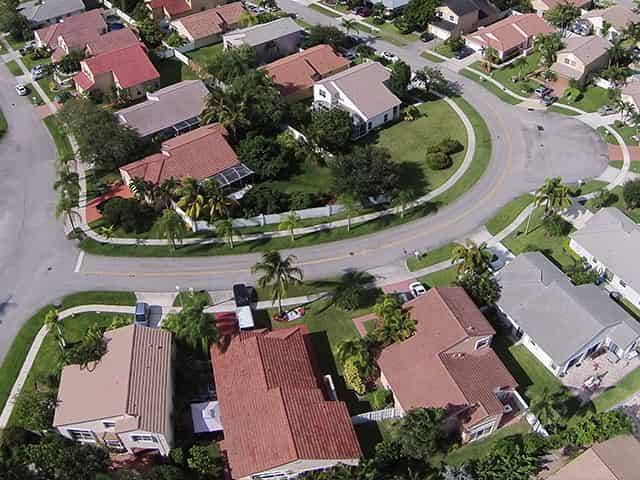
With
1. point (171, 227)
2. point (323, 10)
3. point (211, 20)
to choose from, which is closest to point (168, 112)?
point (171, 227)

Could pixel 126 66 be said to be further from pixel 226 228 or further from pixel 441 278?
pixel 441 278

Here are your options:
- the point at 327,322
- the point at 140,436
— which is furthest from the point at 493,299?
the point at 140,436

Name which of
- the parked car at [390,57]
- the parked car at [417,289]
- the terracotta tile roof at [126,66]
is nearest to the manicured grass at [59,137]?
the terracotta tile roof at [126,66]

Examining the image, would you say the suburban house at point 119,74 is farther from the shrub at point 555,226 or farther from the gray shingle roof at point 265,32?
the shrub at point 555,226

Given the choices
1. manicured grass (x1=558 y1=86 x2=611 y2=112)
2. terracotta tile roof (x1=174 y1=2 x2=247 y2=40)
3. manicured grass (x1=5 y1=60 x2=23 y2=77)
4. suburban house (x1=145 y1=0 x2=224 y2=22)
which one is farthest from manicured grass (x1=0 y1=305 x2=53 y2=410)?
manicured grass (x1=558 y1=86 x2=611 y2=112)

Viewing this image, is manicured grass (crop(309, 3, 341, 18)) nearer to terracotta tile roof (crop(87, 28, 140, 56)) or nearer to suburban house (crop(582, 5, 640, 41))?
terracotta tile roof (crop(87, 28, 140, 56))

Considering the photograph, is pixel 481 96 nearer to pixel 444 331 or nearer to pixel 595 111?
pixel 595 111
